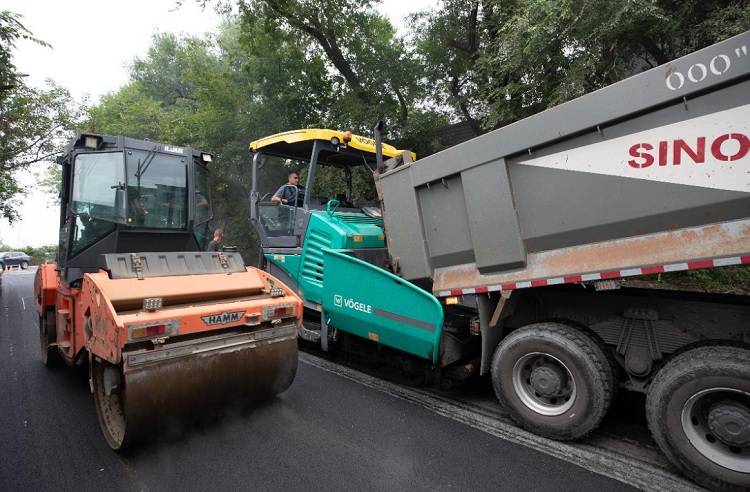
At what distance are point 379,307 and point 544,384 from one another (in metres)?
1.52

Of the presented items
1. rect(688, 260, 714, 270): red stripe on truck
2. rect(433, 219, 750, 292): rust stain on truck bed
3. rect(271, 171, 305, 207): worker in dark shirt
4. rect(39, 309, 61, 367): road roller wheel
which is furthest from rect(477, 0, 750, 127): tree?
rect(39, 309, 61, 367): road roller wheel

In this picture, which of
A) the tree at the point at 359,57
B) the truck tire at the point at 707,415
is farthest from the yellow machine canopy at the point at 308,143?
the tree at the point at 359,57

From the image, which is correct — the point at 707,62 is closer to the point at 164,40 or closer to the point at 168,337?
the point at 168,337

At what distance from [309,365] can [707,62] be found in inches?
173

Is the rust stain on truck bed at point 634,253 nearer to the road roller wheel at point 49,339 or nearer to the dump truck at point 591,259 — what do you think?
the dump truck at point 591,259

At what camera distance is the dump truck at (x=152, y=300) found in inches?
112

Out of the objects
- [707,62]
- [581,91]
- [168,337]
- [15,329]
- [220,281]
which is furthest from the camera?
[15,329]

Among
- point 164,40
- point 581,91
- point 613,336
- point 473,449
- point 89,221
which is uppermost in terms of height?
point 164,40

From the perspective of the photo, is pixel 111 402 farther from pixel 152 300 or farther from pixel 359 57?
pixel 359 57

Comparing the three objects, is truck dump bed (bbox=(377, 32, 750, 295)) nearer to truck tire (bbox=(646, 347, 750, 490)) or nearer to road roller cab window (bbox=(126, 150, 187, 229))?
truck tire (bbox=(646, 347, 750, 490))

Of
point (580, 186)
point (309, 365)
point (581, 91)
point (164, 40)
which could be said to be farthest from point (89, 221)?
point (164, 40)

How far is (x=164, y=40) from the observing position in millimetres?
28859

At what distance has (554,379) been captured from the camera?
309 centimetres

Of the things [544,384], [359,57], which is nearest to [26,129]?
[359,57]
